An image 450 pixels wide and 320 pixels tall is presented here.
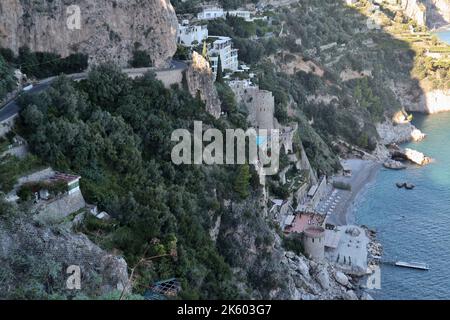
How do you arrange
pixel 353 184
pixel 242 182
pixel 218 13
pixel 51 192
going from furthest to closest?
pixel 218 13 < pixel 353 184 < pixel 242 182 < pixel 51 192

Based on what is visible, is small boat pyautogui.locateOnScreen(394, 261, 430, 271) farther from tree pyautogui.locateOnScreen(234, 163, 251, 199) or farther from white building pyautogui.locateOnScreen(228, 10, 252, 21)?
white building pyautogui.locateOnScreen(228, 10, 252, 21)

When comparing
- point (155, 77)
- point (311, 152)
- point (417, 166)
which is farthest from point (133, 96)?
point (417, 166)

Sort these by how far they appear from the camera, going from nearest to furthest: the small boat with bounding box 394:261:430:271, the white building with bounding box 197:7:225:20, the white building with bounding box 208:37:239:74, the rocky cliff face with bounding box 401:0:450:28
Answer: the small boat with bounding box 394:261:430:271 → the white building with bounding box 208:37:239:74 → the white building with bounding box 197:7:225:20 → the rocky cliff face with bounding box 401:0:450:28

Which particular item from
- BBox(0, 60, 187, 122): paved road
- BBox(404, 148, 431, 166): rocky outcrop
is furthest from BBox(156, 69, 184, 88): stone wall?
BBox(404, 148, 431, 166): rocky outcrop

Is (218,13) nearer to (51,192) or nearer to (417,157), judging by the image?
(417,157)

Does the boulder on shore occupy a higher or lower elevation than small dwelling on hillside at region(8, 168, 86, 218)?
lower

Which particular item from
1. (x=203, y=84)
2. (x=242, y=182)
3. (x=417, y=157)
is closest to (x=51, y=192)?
(x=242, y=182)

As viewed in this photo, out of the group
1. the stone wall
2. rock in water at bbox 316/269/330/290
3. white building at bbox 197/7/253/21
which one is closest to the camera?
rock in water at bbox 316/269/330/290
